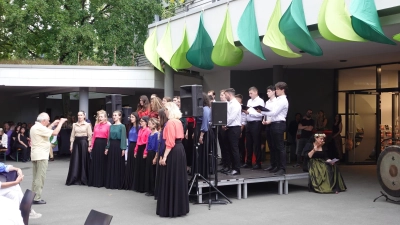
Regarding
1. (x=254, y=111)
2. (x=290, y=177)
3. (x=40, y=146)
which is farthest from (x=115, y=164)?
(x=290, y=177)

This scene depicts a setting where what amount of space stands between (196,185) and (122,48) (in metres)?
14.4

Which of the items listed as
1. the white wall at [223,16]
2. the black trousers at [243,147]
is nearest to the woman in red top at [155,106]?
the black trousers at [243,147]

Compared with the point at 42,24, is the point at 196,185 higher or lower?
lower

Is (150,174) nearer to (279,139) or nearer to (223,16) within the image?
(279,139)

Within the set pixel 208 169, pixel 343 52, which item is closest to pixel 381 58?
pixel 343 52

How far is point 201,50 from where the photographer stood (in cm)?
1264

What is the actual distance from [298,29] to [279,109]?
63.1 inches

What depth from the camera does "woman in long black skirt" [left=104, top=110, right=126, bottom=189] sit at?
10844 millimetres

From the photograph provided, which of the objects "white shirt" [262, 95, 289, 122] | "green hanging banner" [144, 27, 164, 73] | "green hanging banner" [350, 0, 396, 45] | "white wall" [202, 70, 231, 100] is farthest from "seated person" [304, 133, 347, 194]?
"white wall" [202, 70, 231, 100]

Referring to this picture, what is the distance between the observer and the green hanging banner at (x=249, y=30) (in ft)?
35.1

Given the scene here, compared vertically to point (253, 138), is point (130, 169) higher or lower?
lower

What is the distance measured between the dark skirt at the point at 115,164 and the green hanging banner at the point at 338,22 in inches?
208

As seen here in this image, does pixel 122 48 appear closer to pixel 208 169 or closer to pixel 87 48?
Answer: pixel 87 48

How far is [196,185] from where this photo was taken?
865 cm
